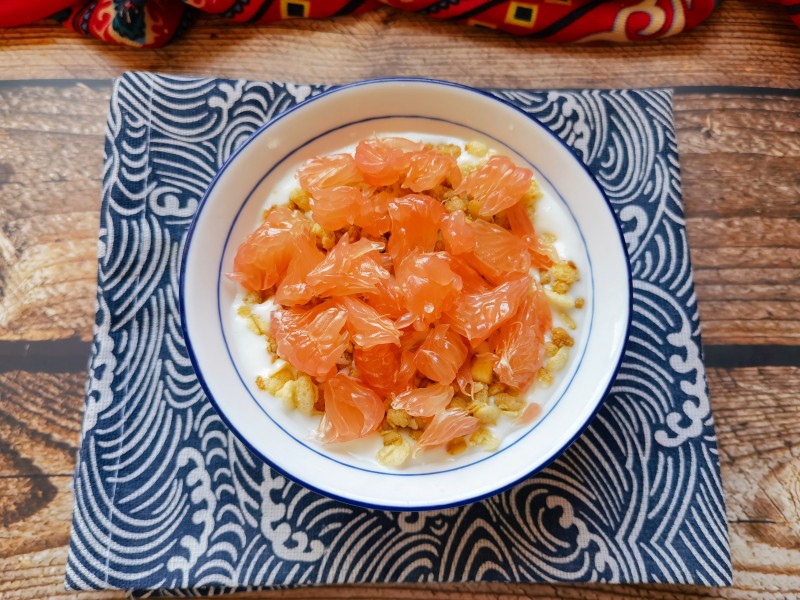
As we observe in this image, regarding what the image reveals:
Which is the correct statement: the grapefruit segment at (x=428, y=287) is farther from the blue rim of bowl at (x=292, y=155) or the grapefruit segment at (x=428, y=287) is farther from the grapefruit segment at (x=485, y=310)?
the blue rim of bowl at (x=292, y=155)

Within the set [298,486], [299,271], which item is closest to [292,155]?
[299,271]

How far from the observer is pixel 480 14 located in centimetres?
121

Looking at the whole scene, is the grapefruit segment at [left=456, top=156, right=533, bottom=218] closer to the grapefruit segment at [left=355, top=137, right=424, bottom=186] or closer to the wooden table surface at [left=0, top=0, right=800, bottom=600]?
the grapefruit segment at [left=355, top=137, right=424, bottom=186]

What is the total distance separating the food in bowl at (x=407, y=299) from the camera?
0.90 metres

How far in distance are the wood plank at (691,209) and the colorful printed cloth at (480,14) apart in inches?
5.4

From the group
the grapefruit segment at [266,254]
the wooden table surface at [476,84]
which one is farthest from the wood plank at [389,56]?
the grapefruit segment at [266,254]

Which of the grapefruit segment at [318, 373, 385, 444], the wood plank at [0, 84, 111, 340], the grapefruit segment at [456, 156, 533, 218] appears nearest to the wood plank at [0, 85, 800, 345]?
the wood plank at [0, 84, 111, 340]

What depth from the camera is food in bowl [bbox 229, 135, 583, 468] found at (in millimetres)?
904

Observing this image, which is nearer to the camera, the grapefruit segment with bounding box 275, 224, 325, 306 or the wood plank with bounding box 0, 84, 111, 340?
the grapefruit segment with bounding box 275, 224, 325, 306

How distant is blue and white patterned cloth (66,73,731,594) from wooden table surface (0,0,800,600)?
77mm

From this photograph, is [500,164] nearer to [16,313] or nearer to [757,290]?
[757,290]

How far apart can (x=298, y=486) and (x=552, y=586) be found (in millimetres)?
458

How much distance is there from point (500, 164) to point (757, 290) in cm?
57

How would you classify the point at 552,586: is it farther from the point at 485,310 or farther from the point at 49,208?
the point at 49,208
